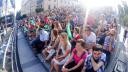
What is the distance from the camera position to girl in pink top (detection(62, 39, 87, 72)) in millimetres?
4664

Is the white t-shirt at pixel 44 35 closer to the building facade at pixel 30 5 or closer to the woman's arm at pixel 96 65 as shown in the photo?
the building facade at pixel 30 5

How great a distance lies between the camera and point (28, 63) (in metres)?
6.96

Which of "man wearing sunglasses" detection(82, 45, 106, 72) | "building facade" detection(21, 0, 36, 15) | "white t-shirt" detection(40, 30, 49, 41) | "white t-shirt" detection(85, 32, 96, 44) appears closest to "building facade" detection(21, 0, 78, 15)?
"building facade" detection(21, 0, 36, 15)

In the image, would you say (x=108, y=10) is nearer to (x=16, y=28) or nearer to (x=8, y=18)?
(x=8, y=18)

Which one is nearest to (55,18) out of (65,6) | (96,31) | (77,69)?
(65,6)

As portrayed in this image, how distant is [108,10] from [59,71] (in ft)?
4.60

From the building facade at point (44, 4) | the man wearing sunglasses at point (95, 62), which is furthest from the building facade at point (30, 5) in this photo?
the man wearing sunglasses at point (95, 62)

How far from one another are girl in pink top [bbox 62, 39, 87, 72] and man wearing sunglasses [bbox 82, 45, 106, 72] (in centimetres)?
9

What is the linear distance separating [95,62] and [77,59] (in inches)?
12.6

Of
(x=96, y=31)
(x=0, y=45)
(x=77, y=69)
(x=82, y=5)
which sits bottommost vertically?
(x=0, y=45)

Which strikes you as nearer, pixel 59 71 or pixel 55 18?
pixel 59 71

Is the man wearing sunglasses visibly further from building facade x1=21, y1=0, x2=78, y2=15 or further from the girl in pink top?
building facade x1=21, y1=0, x2=78, y2=15

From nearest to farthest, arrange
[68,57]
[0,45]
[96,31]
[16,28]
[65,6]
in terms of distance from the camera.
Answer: [68,57] < [96,31] < [65,6] < [0,45] < [16,28]

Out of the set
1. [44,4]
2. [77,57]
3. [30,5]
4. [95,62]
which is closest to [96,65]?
[95,62]
